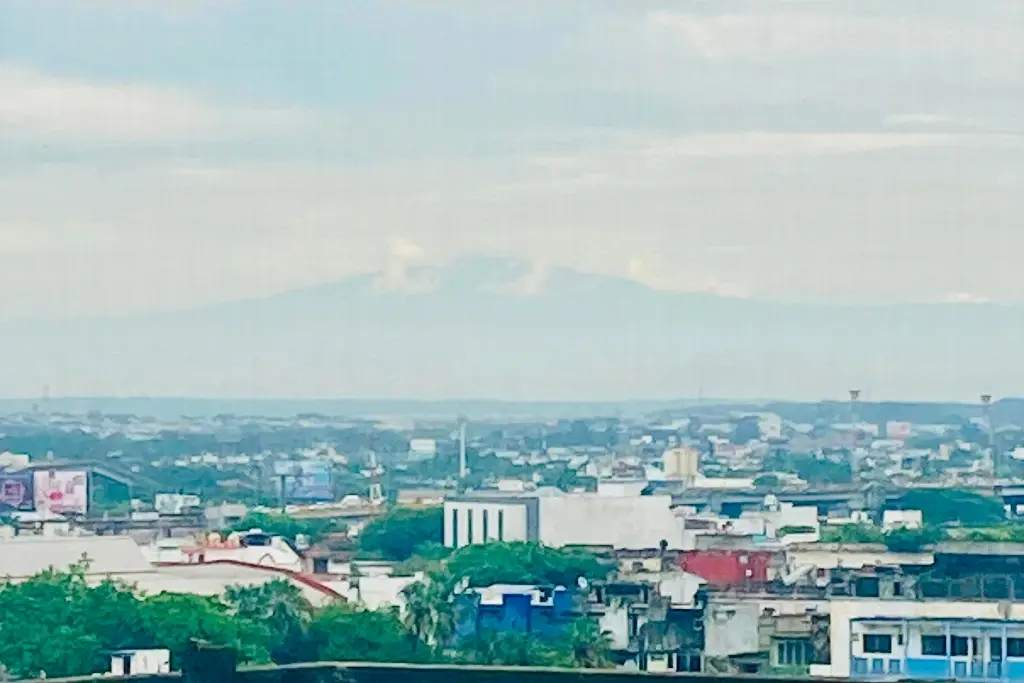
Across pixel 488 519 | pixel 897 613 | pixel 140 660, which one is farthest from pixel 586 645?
pixel 488 519

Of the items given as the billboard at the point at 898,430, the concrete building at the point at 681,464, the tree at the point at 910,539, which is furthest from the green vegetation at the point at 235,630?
the billboard at the point at 898,430

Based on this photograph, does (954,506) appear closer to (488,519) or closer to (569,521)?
(569,521)

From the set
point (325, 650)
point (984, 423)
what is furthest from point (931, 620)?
point (984, 423)

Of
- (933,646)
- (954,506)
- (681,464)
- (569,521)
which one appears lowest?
(933,646)

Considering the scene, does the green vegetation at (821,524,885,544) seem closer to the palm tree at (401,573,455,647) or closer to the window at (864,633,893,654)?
the palm tree at (401,573,455,647)

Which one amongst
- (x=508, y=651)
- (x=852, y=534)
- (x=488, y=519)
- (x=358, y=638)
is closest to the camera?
(x=358, y=638)

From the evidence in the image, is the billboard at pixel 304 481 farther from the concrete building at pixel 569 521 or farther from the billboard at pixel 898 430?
the billboard at pixel 898 430
